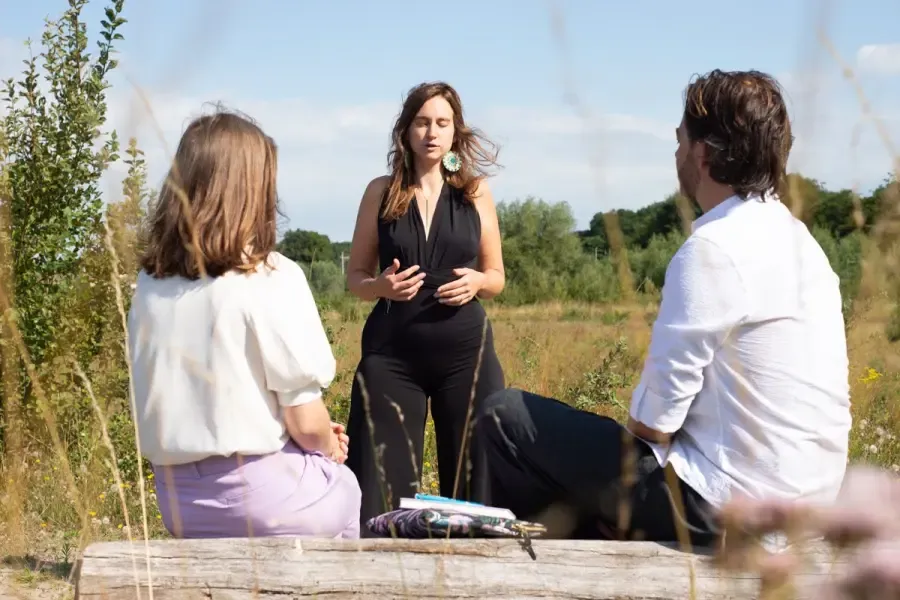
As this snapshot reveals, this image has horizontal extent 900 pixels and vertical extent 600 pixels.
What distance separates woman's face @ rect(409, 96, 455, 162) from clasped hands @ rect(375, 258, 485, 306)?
49cm

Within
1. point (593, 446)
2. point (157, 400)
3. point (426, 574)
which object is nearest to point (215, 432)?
point (157, 400)

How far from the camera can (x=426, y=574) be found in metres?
2.55

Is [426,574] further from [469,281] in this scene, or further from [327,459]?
[469,281]

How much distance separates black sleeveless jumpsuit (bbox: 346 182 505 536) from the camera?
400cm

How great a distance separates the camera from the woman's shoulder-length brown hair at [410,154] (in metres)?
4.12

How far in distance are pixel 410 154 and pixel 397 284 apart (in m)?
0.62

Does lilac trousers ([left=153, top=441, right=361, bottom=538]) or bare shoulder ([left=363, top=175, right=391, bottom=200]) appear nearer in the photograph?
lilac trousers ([left=153, top=441, right=361, bottom=538])

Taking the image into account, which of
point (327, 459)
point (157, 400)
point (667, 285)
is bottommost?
point (327, 459)

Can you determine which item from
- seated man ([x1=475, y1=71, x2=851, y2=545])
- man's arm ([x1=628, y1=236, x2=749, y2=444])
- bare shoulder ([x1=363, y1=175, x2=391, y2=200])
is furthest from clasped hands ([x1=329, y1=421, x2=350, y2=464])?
bare shoulder ([x1=363, y1=175, x2=391, y2=200])

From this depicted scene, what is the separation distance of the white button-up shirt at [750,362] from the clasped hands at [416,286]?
1422 mm

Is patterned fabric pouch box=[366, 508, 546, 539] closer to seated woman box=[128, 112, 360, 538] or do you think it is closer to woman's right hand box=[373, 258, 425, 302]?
seated woman box=[128, 112, 360, 538]

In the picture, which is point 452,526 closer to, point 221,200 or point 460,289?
point 221,200

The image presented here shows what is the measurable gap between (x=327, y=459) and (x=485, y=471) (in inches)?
45.2

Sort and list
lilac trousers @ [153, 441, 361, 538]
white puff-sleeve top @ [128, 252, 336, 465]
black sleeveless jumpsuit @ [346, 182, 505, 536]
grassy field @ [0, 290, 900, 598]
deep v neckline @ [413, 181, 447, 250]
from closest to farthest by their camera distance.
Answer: white puff-sleeve top @ [128, 252, 336, 465] < lilac trousers @ [153, 441, 361, 538] < grassy field @ [0, 290, 900, 598] < black sleeveless jumpsuit @ [346, 182, 505, 536] < deep v neckline @ [413, 181, 447, 250]
